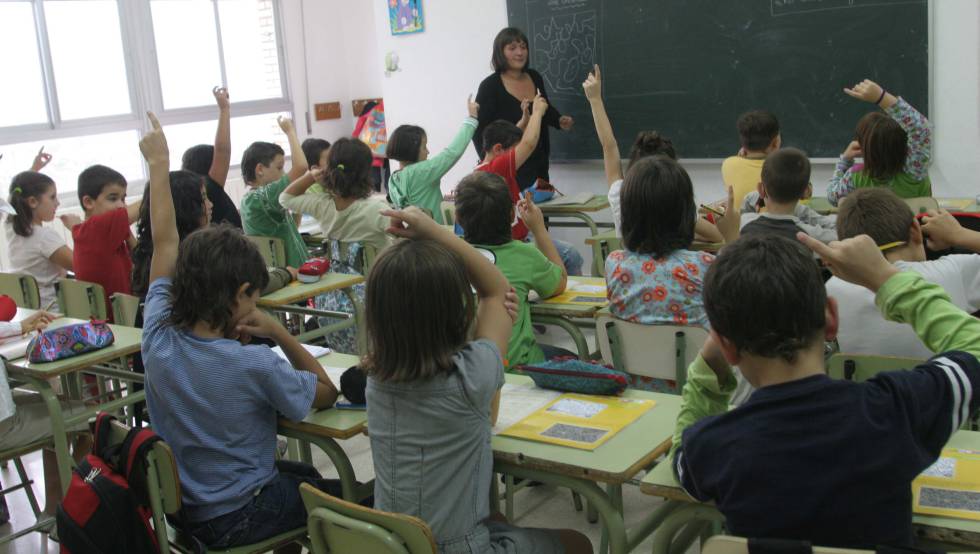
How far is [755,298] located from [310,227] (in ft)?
15.9

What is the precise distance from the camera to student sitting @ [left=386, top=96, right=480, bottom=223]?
4.98 meters

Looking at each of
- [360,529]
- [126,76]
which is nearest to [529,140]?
[360,529]

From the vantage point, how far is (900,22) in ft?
16.8

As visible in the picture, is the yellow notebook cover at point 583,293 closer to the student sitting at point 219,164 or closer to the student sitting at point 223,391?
the student sitting at point 223,391

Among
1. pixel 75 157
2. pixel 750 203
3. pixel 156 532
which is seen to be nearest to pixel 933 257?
pixel 750 203

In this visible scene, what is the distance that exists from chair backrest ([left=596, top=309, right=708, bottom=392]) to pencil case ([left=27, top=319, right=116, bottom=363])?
1.70m

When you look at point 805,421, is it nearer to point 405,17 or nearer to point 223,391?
point 223,391

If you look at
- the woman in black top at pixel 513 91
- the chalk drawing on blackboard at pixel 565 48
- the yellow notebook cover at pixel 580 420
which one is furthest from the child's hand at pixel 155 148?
the chalk drawing on blackboard at pixel 565 48

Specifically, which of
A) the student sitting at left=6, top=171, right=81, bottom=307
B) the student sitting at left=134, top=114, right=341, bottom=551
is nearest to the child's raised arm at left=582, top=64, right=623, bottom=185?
the student sitting at left=134, top=114, right=341, bottom=551

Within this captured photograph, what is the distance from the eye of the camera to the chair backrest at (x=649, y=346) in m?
2.73

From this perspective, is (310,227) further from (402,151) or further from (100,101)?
(100,101)

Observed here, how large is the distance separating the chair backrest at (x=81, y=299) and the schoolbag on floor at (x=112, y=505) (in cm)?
195

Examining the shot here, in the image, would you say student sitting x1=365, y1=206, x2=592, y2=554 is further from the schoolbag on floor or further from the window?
the window

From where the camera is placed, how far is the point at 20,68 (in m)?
7.21
